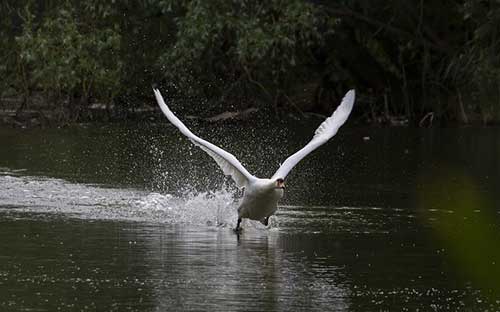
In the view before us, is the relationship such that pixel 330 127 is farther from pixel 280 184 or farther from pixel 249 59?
pixel 249 59

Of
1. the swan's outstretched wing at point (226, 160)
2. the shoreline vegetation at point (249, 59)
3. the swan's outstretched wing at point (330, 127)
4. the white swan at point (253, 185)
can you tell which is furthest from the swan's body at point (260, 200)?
the shoreline vegetation at point (249, 59)

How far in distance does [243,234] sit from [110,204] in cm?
244

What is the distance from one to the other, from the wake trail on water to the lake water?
0.08 ft

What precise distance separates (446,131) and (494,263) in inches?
764

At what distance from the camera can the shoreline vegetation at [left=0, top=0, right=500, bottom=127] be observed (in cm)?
3141

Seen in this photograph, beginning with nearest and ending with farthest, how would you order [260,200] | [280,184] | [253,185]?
[280,184]
[260,200]
[253,185]

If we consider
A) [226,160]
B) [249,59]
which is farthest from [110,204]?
[249,59]

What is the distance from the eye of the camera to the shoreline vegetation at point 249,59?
103 feet

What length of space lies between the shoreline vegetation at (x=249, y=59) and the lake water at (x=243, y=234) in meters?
6.70

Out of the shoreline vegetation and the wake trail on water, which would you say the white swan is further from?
the shoreline vegetation

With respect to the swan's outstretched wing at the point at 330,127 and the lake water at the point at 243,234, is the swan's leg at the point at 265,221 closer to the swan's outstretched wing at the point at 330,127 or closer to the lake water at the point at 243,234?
the lake water at the point at 243,234

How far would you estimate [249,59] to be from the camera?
33.2 metres

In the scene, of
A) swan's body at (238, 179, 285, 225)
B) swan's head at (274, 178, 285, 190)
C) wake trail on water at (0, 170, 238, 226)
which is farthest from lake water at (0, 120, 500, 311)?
swan's head at (274, 178, 285, 190)

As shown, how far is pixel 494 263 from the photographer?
40.6 feet
